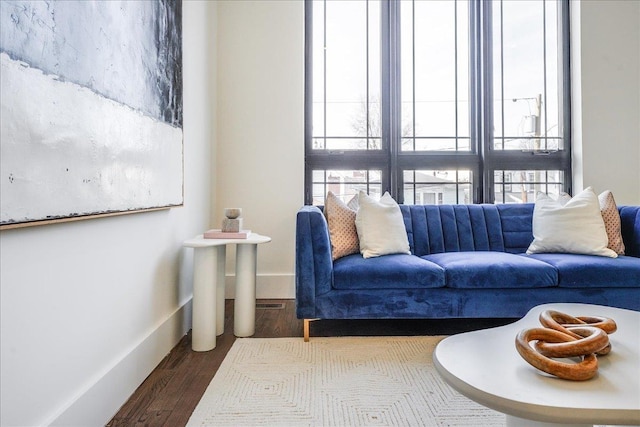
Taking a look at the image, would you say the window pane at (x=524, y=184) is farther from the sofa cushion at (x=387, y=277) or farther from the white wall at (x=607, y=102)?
the sofa cushion at (x=387, y=277)

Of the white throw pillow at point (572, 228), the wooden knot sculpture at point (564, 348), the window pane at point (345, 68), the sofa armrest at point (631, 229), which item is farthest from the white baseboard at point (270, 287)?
the sofa armrest at point (631, 229)

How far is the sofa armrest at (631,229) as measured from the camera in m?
2.31

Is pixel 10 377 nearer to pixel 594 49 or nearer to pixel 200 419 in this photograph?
pixel 200 419

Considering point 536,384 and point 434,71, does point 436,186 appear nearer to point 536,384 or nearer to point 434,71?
point 434,71

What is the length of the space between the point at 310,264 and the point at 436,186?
5.46 ft

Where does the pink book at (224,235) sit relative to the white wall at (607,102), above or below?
below

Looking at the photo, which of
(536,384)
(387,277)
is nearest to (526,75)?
(387,277)

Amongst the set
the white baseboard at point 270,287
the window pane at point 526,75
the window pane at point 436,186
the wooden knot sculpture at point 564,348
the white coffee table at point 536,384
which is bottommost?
the white baseboard at point 270,287

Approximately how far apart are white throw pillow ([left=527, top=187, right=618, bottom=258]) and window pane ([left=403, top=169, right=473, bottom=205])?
73 centimetres

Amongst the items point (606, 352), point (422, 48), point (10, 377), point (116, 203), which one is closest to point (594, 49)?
point (422, 48)

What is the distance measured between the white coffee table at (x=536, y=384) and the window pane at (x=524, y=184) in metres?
2.15

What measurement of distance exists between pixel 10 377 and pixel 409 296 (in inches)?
67.5

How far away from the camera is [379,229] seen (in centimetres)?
230

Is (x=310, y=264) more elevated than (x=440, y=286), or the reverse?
(x=310, y=264)
